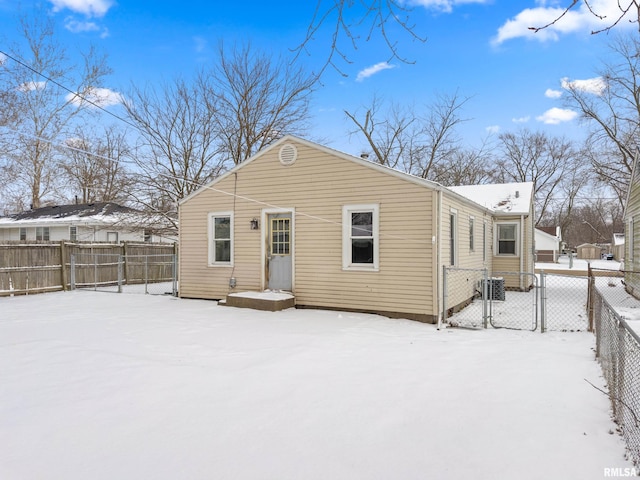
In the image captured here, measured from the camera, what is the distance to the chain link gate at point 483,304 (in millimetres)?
8203

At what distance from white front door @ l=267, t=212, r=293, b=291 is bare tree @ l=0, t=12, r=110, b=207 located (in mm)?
15878

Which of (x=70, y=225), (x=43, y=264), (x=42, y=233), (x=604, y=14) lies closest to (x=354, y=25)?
(x=604, y=14)

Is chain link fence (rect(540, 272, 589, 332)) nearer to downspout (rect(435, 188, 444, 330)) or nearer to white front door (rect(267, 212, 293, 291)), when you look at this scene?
downspout (rect(435, 188, 444, 330))

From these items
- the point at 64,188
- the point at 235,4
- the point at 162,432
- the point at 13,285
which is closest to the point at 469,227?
the point at 235,4

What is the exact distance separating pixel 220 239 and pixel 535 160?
3464 cm

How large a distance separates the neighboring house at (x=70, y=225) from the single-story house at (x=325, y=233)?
10.0m

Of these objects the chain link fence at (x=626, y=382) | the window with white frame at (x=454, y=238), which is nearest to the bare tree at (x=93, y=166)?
the window with white frame at (x=454, y=238)

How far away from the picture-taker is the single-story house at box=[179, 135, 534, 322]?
865cm

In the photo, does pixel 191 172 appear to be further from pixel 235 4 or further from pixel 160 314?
pixel 235 4

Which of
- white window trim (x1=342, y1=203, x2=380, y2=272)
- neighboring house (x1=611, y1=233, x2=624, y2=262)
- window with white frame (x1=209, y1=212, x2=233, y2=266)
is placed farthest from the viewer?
neighboring house (x1=611, y1=233, x2=624, y2=262)

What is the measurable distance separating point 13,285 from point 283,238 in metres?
8.48

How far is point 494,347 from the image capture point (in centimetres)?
633

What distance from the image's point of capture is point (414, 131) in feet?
91.5

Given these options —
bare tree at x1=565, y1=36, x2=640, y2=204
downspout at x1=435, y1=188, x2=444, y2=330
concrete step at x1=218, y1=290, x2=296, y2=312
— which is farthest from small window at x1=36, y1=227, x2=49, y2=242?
bare tree at x1=565, y1=36, x2=640, y2=204
